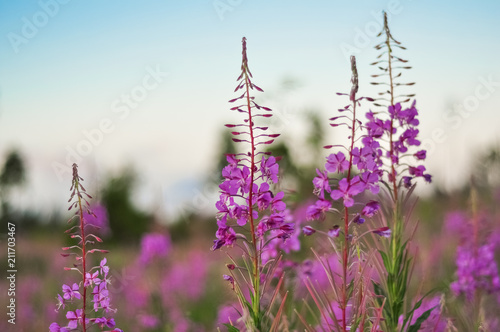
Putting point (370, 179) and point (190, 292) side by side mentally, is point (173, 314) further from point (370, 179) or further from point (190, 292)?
point (370, 179)

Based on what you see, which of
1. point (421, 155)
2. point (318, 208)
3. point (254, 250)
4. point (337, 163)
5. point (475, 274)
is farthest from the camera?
point (475, 274)

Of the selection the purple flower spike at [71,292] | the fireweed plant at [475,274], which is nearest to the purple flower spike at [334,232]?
the purple flower spike at [71,292]

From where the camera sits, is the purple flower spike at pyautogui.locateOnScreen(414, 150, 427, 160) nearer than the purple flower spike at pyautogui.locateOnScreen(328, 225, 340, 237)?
No

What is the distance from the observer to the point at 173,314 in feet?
24.9

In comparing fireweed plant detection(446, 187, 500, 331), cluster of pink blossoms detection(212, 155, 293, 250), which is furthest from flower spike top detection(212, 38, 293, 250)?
fireweed plant detection(446, 187, 500, 331)

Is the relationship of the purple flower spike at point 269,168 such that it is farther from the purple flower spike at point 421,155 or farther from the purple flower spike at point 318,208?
the purple flower spike at point 421,155

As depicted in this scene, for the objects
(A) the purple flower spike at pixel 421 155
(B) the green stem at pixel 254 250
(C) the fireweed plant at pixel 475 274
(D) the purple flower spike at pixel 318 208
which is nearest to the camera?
(B) the green stem at pixel 254 250

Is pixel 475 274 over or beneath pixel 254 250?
beneath

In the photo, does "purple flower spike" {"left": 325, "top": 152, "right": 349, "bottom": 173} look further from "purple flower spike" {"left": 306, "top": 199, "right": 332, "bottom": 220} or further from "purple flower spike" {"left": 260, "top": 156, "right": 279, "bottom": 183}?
"purple flower spike" {"left": 260, "top": 156, "right": 279, "bottom": 183}

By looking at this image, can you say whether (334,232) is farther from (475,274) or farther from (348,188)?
(475,274)

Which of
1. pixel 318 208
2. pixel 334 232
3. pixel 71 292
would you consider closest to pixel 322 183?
pixel 318 208

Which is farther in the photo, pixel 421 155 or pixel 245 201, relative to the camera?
pixel 421 155

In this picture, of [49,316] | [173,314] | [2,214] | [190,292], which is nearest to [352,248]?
[2,214]

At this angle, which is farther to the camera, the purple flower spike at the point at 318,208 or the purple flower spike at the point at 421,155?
the purple flower spike at the point at 421,155
